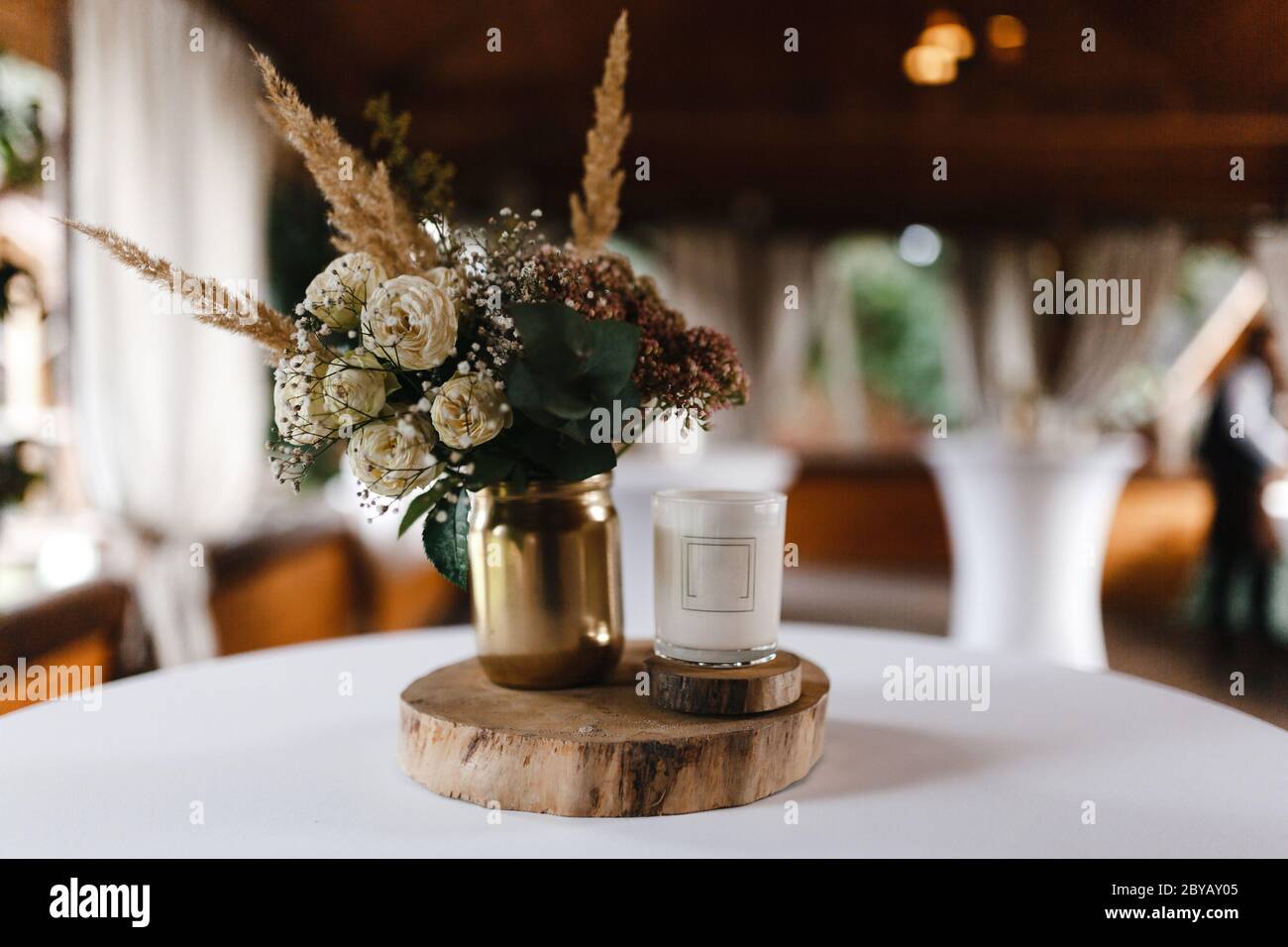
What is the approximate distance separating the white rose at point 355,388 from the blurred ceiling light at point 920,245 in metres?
7.57

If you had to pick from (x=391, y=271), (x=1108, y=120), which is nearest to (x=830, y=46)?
(x=1108, y=120)

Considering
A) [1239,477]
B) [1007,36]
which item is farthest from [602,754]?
[1239,477]

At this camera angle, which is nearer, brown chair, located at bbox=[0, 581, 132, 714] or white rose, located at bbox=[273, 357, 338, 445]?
white rose, located at bbox=[273, 357, 338, 445]

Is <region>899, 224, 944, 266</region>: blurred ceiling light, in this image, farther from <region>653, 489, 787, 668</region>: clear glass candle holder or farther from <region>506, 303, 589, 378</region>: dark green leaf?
<region>506, 303, 589, 378</region>: dark green leaf

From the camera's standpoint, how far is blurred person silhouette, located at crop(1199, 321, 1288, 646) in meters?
5.68

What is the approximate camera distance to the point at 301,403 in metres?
1.01

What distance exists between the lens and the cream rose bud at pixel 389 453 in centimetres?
100

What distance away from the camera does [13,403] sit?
3621 mm

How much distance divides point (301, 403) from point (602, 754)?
1.45 feet

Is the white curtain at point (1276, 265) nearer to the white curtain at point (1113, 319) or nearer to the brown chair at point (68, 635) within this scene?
the white curtain at point (1113, 319)

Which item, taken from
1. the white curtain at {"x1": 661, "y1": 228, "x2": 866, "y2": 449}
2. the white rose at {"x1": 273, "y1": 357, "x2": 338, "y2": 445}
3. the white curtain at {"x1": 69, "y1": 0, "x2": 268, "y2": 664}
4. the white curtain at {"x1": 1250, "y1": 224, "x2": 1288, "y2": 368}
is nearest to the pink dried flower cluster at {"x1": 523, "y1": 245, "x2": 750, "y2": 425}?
the white rose at {"x1": 273, "y1": 357, "x2": 338, "y2": 445}

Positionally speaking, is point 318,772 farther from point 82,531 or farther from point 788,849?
point 82,531

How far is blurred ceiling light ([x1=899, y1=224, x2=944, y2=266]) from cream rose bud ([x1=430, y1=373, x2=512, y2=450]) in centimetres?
757

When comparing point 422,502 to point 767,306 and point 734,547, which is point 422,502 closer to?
point 734,547
